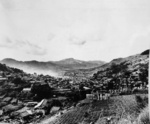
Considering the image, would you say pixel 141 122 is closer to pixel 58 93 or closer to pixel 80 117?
pixel 80 117

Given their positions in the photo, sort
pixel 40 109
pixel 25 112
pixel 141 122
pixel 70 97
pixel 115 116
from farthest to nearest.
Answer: pixel 70 97, pixel 40 109, pixel 25 112, pixel 115 116, pixel 141 122

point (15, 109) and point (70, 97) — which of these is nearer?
point (15, 109)

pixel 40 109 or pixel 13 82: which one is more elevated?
pixel 13 82

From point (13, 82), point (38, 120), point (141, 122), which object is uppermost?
point (13, 82)

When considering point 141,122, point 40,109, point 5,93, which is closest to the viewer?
point 141,122

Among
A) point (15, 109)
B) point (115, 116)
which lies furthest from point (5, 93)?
point (115, 116)

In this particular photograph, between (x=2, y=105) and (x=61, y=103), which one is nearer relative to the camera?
(x=2, y=105)

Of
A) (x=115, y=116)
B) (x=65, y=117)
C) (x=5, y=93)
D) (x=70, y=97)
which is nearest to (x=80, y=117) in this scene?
(x=65, y=117)

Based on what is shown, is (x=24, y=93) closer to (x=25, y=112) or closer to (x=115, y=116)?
(x=25, y=112)

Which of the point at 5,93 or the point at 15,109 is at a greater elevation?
the point at 5,93
